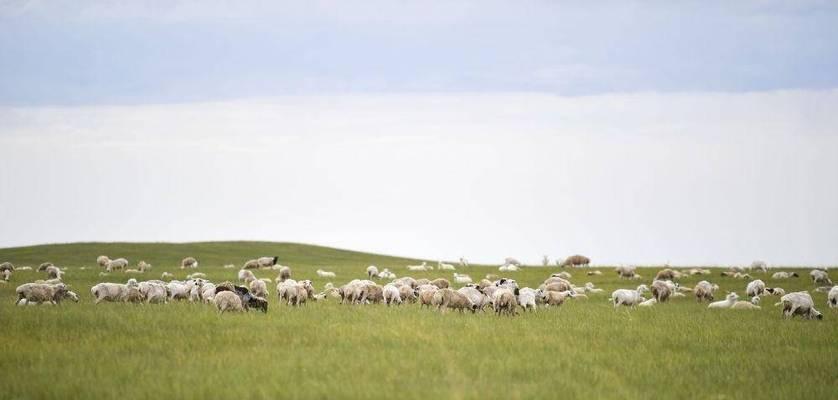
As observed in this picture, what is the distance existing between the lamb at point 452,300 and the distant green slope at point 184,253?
40.4 metres

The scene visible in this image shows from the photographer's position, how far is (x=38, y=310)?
80.5 ft

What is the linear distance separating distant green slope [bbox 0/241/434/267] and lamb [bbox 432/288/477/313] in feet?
133

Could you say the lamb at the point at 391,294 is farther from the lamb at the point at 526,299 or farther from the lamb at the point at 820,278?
→ the lamb at the point at 820,278

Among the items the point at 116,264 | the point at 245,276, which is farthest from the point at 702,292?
the point at 116,264

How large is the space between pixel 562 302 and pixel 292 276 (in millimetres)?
21792

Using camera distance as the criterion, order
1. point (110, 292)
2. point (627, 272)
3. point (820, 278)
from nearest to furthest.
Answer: point (110, 292)
point (820, 278)
point (627, 272)

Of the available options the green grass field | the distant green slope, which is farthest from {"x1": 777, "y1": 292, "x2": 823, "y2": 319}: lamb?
the distant green slope

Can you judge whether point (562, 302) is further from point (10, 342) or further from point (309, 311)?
point (10, 342)

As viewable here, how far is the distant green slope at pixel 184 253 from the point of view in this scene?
7062cm

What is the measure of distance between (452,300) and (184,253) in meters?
52.2

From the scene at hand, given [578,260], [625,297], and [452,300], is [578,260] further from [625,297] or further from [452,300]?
[452,300]

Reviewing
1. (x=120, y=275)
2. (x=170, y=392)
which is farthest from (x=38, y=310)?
(x=120, y=275)

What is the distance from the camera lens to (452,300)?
29812mm

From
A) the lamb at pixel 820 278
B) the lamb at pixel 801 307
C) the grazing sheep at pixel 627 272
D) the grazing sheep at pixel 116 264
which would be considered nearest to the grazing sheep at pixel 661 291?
the lamb at pixel 801 307
